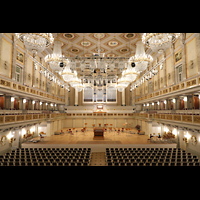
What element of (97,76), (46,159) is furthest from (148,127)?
(46,159)

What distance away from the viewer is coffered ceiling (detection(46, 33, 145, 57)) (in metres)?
13.1

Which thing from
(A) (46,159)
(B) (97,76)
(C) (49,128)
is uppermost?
(B) (97,76)

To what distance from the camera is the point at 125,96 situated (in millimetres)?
24891

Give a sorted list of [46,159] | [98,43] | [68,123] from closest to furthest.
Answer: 1. [46,159]
2. [98,43]
3. [68,123]

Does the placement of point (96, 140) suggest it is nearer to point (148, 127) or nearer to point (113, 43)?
point (148, 127)

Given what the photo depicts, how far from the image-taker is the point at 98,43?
48.6 ft

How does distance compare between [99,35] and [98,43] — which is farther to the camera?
[98,43]

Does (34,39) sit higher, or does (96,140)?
(34,39)

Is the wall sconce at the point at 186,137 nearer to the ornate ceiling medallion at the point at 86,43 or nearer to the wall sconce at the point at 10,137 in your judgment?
the ornate ceiling medallion at the point at 86,43

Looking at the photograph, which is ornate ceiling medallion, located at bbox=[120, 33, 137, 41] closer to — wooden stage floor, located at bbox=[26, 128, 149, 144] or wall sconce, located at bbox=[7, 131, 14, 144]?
wooden stage floor, located at bbox=[26, 128, 149, 144]

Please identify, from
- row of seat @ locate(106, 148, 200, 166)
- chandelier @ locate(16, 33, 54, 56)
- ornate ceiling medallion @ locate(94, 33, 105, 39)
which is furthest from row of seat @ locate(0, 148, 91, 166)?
ornate ceiling medallion @ locate(94, 33, 105, 39)

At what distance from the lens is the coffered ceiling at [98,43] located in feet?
43.1

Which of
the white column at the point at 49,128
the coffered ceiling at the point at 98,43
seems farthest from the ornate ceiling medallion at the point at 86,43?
the white column at the point at 49,128

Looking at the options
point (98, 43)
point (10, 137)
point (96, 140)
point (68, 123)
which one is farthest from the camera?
point (68, 123)
